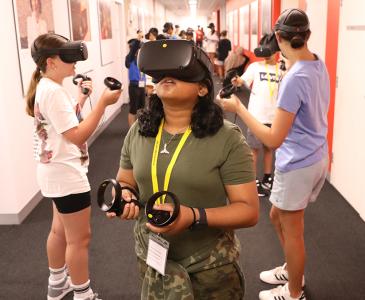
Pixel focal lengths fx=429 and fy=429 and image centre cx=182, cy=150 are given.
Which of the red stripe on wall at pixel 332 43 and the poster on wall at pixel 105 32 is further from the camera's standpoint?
the poster on wall at pixel 105 32

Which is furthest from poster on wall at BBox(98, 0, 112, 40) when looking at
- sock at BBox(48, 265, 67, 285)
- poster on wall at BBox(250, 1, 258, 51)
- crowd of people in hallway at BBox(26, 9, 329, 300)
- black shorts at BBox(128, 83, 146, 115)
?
sock at BBox(48, 265, 67, 285)

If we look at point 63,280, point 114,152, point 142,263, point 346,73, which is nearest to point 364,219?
point 346,73

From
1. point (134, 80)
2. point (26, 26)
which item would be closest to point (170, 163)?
point (26, 26)

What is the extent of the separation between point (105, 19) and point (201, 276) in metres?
6.78

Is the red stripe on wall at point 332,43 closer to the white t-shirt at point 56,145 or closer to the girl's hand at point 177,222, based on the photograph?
the white t-shirt at point 56,145

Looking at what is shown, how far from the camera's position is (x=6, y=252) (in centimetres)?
306

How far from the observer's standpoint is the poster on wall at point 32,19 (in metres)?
3.59

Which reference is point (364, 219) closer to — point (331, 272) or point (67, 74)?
point (331, 272)

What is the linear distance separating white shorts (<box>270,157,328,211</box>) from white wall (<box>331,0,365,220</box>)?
160cm

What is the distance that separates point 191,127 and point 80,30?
15.6 feet

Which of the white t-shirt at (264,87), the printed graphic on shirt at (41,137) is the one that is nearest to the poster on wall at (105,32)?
the white t-shirt at (264,87)

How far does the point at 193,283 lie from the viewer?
4.40 ft

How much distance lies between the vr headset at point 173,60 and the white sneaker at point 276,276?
167 centimetres

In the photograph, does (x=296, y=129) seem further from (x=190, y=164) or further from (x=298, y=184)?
(x=190, y=164)
